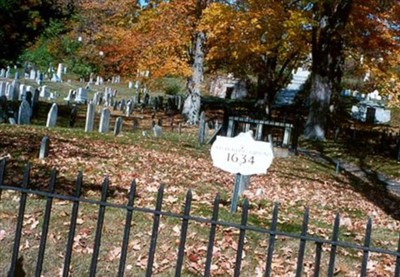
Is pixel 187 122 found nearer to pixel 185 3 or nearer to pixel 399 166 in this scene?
pixel 185 3

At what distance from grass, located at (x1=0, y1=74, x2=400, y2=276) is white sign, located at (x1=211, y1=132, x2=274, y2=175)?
84 cm

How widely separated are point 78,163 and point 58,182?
1595 mm

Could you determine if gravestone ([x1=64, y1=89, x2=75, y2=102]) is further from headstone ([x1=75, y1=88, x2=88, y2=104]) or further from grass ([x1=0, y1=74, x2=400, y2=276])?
grass ([x1=0, y1=74, x2=400, y2=276])

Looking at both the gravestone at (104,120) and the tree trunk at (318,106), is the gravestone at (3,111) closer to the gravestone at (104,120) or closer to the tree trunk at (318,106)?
the gravestone at (104,120)

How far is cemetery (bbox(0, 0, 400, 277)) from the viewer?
17.2 ft

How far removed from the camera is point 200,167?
1162 centimetres

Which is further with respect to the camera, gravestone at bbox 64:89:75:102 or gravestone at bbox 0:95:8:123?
gravestone at bbox 64:89:75:102

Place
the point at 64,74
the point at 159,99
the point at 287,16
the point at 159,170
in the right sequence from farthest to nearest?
1. the point at 64,74
2. the point at 159,99
3. the point at 287,16
4. the point at 159,170

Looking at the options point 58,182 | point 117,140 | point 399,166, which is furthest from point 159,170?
point 399,166

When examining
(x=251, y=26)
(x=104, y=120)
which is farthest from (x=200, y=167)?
(x=251, y=26)

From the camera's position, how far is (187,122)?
24.2m

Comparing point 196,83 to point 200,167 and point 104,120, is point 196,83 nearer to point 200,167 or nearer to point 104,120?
point 104,120

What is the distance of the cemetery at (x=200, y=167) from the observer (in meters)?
5.24

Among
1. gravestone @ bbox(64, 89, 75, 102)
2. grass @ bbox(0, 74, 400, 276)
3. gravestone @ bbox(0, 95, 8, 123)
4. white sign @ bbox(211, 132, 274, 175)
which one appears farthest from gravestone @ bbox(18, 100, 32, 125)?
gravestone @ bbox(64, 89, 75, 102)
